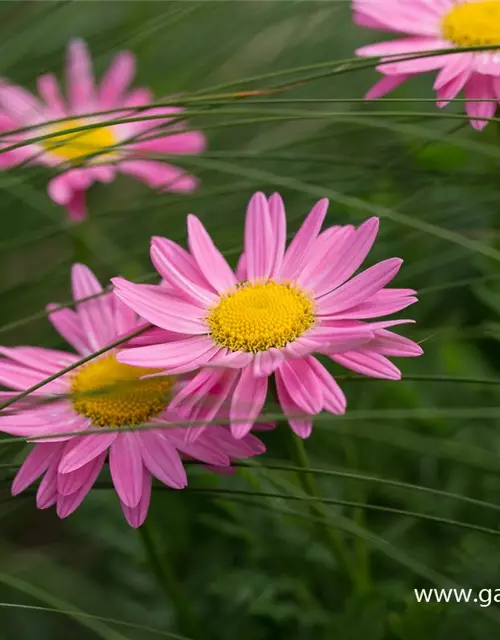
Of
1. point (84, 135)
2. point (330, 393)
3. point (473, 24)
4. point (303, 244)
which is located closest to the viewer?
point (330, 393)

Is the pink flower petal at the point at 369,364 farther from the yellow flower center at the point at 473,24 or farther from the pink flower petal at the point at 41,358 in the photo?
the yellow flower center at the point at 473,24

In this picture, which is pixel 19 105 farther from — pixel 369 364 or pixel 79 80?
pixel 369 364

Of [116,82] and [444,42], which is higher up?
[116,82]

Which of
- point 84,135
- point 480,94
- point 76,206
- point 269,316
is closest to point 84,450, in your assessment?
point 269,316

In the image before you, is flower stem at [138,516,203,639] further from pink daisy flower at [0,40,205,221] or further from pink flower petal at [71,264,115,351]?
pink daisy flower at [0,40,205,221]

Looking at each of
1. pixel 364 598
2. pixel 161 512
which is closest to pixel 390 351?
pixel 364 598

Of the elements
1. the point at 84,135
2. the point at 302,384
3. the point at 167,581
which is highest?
the point at 84,135

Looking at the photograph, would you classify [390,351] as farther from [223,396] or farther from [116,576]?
[116,576]
